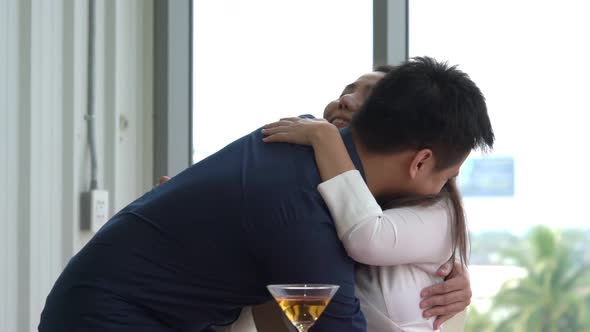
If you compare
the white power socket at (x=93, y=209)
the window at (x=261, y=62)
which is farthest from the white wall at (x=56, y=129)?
the window at (x=261, y=62)

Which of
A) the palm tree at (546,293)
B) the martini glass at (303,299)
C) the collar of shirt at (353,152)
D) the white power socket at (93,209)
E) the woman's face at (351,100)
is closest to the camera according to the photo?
the martini glass at (303,299)

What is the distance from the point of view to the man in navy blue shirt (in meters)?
1.35

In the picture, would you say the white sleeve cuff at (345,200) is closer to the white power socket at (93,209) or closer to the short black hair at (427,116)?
the short black hair at (427,116)

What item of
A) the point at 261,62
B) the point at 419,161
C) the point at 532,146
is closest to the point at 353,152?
the point at 419,161

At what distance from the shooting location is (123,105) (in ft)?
9.25

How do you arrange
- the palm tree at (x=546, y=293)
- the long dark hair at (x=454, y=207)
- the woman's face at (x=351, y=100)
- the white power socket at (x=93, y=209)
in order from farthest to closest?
the palm tree at (x=546, y=293) → the white power socket at (x=93, y=209) → the woman's face at (x=351, y=100) → the long dark hair at (x=454, y=207)

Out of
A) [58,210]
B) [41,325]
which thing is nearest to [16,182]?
[58,210]

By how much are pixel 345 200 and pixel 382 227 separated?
0.10 m

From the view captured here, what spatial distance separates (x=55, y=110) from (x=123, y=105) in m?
0.38

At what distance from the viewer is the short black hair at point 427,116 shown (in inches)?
56.4

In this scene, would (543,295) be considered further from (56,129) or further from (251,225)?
(251,225)

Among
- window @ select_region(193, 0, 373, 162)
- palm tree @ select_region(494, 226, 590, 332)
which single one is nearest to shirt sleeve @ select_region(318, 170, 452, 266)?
window @ select_region(193, 0, 373, 162)

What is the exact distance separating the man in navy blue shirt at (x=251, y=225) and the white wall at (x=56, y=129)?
0.85 metres

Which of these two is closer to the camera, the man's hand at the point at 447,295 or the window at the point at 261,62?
the man's hand at the point at 447,295
